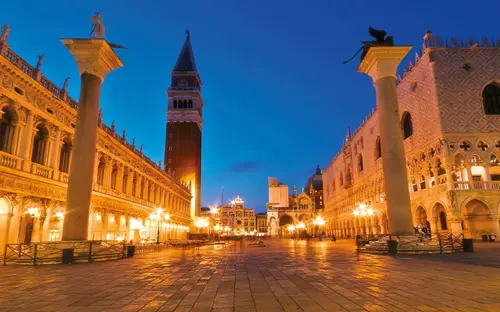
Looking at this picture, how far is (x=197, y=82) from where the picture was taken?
78250 mm

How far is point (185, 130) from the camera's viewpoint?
234ft

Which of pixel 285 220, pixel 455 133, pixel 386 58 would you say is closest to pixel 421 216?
pixel 455 133

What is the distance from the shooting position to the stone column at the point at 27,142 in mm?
18953

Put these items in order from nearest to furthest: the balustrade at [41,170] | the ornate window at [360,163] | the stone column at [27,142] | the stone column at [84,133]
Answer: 1. the stone column at [84,133]
2. the stone column at [27,142]
3. the balustrade at [41,170]
4. the ornate window at [360,163]

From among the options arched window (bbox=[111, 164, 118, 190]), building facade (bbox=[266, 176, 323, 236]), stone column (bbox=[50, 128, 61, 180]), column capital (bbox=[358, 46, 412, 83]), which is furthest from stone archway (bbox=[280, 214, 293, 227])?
column capital (bbox=[358, 46, 412, 83])

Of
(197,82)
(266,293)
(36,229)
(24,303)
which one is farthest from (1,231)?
(197,82)

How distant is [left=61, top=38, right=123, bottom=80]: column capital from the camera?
1605cm

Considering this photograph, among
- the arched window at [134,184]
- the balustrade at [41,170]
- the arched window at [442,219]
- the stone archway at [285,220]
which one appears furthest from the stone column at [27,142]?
the stone archway at [285,220]

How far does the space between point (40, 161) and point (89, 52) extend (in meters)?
9.12

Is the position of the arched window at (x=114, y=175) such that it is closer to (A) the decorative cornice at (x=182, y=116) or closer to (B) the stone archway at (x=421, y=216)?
(B) the stone archway at (x=421, y=216)

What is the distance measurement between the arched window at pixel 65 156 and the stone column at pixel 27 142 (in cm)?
403

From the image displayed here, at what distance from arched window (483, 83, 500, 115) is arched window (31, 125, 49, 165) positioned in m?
36.5

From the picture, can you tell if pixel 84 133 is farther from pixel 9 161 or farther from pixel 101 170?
pixel 101 170

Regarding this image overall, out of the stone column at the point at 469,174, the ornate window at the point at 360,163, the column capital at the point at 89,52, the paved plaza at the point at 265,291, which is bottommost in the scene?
the paved plaza at the point at 265,291
